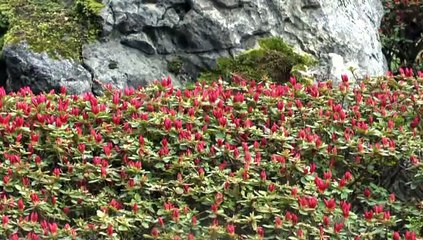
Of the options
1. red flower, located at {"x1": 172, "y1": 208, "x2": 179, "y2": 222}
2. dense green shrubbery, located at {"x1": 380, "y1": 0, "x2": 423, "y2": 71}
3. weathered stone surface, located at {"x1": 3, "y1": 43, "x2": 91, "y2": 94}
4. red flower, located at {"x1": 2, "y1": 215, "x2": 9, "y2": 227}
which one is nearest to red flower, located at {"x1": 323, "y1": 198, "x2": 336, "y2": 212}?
red flower, located at {"x1": 172, "y1": 208, "x2": 179, "y2": 222}

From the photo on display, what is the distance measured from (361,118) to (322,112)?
0.75 ft

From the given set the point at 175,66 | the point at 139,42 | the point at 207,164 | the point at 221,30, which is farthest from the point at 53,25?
the point at 207,164

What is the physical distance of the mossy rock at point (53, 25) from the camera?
6281mm

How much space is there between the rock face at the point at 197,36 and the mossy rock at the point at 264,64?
0.10 m

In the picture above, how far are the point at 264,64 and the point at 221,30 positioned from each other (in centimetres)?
47

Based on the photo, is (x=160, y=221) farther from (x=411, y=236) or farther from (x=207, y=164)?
(x=411, y=236)

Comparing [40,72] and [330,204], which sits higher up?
[330,204]

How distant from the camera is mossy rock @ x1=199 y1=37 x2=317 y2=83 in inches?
254

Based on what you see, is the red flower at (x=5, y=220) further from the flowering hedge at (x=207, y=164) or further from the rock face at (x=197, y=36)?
A: the rock face at (x=197, y=36)

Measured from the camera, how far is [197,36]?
21.6ft

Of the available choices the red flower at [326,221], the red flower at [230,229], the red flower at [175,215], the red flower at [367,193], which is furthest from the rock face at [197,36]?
the red flower at [326,221]

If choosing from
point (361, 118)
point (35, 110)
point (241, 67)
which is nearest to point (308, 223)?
point (361, 118)

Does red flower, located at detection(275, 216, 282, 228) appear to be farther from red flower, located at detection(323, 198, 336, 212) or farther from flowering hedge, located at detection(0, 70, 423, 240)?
red flower, located at detection(323, 198, 336, 212)

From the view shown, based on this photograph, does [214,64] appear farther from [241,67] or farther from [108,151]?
[108,151]
